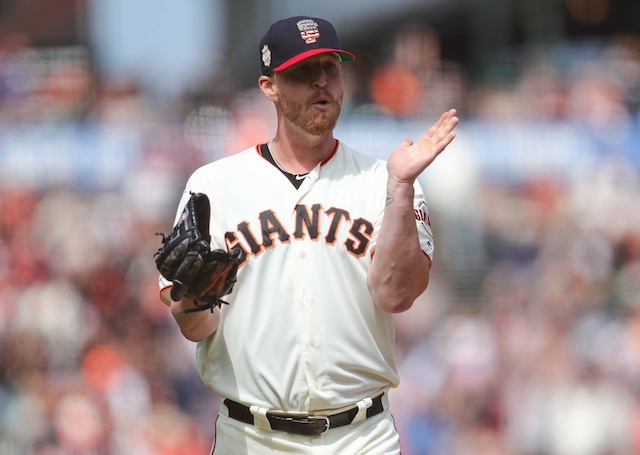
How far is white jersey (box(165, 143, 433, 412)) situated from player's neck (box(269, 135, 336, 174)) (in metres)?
0.07

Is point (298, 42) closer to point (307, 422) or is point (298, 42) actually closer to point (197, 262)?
point (197, 262)

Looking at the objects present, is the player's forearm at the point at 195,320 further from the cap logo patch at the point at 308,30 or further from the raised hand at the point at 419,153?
the cap logo patch at the point at 308,30

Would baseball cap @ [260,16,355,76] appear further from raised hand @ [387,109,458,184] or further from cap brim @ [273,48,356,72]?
raised hand @ [387,109,458,184]

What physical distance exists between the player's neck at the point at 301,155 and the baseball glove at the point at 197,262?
458mm

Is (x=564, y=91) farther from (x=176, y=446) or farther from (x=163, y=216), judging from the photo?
(x=176, y=446)

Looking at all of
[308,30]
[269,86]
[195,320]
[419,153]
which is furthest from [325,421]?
[308,30]

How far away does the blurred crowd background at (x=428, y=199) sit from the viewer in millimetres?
7316

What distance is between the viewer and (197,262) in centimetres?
304

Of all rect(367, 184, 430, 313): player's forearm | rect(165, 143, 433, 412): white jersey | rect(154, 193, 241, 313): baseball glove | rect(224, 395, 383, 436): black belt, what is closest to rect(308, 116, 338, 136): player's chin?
rect(165, 143, 433, 412): white jersey

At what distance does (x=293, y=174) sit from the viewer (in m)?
3.48

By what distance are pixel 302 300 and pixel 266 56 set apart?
2.83 feet

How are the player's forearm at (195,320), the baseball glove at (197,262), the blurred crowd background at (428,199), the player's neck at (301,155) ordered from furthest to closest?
1. the blurred crowd background at (428,199)
2. the player's neck at (301,155)
3. the player's forearm at (195,320)
4. the baseball glove at (197,262)

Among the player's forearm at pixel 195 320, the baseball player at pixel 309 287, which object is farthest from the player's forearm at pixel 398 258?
the player's forearm at pixel 195 320

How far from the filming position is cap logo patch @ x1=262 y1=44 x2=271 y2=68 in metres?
3.51
